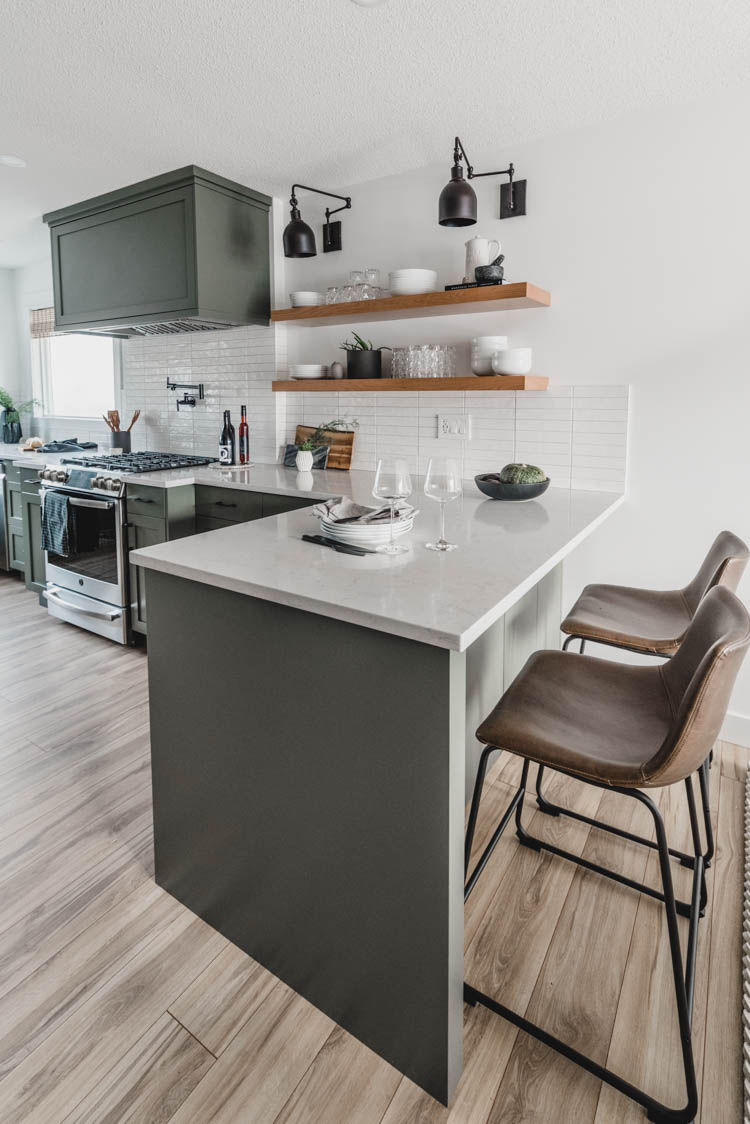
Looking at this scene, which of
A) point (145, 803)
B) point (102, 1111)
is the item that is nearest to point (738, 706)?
point (145, 803)

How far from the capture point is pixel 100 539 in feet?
11.5

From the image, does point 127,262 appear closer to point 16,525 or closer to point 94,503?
point 94,503

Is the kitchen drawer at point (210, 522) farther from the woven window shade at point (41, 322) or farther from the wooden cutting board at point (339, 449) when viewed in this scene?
the woven window shade at point (41, 322)

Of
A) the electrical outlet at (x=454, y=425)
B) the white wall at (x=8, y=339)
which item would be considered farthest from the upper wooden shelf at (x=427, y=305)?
the white wall at (x=8, y=339)

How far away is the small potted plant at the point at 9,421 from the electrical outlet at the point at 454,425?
3.84 m

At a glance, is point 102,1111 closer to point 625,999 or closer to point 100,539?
point 625,999

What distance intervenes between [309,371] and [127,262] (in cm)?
124

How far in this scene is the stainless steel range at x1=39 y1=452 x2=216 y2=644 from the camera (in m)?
3.39

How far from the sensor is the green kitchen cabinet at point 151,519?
3.22 meters

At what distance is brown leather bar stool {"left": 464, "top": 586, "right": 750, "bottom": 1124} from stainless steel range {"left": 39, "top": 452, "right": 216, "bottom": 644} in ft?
8.11

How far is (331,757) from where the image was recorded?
1326 millimetres

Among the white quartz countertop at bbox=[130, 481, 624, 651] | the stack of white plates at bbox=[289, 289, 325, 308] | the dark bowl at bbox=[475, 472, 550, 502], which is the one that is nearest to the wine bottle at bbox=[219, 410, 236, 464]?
the stack of white plates at bbox=[289, 289, 325, 308]

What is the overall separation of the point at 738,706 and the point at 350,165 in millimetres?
2899

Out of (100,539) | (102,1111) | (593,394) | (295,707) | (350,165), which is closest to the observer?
(102,1111)
